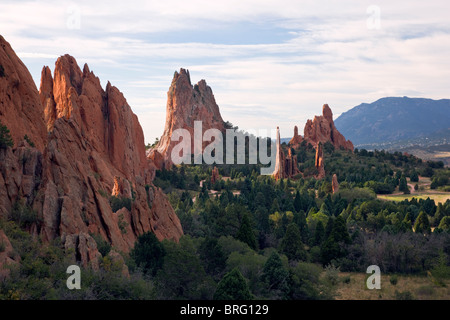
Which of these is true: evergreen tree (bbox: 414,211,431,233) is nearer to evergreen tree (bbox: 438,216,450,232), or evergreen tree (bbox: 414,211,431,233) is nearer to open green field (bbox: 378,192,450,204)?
evergreen tree (bbox: 438,216,450,232)

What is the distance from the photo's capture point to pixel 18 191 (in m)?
30.5

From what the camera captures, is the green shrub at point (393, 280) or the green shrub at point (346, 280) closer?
the green shrub at point (393, 280)

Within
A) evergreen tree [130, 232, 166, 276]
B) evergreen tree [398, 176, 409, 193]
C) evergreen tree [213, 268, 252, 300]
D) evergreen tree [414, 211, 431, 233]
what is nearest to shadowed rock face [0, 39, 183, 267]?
evergreen tree [130, 232, 166, 276]

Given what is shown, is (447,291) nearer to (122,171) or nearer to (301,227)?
(301,227)

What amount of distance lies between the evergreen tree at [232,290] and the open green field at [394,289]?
11.6 m

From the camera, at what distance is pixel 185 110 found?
14588 cm

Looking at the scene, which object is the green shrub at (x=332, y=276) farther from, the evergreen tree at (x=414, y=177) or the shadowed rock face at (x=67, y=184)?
the evergreen tree at (x=414, y=177)

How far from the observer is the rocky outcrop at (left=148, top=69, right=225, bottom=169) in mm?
138125

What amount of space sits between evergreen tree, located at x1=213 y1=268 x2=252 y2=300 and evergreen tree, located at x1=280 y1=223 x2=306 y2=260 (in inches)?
766

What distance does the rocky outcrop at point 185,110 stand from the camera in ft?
453

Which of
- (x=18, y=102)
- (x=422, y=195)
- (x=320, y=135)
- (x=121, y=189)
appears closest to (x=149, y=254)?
(x=121, y=189)

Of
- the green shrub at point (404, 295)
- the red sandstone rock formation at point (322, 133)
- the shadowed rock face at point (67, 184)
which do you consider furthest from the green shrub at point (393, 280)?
the red sandstone rock formation at point (322, 133)

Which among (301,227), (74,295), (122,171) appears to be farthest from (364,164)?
(74,295)
